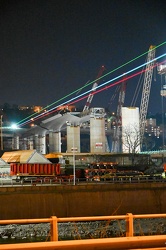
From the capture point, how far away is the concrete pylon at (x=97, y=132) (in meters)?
107

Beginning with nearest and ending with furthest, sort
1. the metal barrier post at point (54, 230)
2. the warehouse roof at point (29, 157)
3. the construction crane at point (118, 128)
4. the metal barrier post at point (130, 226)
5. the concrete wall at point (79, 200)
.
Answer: the metal barrier post at point (54, 230) < the metal barrier post at point (130, 226) < the concrete wall at point (79, 200) < the warehouse roof at point (29, 157) < the construction crane at point (118, 128)

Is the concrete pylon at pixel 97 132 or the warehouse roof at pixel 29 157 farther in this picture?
the concrete pylon at pixel 97 132

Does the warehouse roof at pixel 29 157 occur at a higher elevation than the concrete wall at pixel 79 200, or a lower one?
higher

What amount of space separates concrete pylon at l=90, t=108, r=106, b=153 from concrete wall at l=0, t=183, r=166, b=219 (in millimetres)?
68500

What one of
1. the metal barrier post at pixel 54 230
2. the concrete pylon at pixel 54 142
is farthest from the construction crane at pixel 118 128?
the metal barrier post at pixel 54 230

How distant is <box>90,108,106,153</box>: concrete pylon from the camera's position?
352 ft

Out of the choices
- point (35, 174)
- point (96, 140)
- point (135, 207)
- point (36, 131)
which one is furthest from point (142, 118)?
point (135, 207)

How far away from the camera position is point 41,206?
1359 inches

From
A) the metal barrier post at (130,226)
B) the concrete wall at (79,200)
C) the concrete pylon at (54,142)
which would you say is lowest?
the concrete wall at (79,200)

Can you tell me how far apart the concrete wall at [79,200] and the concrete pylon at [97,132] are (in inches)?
2697

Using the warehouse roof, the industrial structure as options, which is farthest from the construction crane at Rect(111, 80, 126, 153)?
the warehouse roof

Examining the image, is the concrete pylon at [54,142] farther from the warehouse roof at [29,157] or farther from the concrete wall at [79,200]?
the concrete wall at [79,200]

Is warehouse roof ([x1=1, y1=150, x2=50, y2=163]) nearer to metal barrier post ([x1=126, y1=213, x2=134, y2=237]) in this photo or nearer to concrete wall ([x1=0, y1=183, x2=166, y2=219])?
concrete wall ([x1=0, y1=183, x2=166, y2=219])

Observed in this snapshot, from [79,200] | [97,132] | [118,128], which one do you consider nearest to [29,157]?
[79,200]
